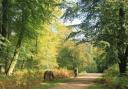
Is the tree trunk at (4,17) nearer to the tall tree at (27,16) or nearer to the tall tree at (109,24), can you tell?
the tall tree at (27,16)

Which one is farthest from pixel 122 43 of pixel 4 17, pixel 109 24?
pixel 4 17

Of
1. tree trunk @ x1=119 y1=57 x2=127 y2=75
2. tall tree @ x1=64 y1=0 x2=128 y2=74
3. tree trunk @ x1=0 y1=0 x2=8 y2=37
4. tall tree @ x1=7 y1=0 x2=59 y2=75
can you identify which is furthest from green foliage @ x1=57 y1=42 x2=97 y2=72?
tree trunk @ x1=0 y1=0 x2=8 y2=37

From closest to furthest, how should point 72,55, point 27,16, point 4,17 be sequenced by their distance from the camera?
point 4,17 → point 27,16 → point 72,55

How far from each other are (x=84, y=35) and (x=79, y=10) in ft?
8.80

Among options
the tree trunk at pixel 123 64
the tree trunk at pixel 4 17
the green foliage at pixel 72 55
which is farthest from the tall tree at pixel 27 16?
the green foliage at pixel 72 55

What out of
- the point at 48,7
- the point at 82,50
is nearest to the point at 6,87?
the point at 48,7

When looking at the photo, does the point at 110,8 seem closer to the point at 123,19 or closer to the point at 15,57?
the point at 123,19

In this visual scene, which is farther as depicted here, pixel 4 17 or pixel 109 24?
pixel 109 24

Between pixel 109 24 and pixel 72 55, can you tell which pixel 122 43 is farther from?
pixel 72 55

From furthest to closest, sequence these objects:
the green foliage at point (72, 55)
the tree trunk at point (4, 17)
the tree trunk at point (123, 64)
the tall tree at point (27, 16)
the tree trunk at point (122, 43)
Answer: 1. the green foliage at point (72, 55)
2. the tree trunk at point (123, 64)
3. the tree trunk at point (122, 43)
4. the tall tree at point (27, 16)
5. the tree trunk at point (4, 17)

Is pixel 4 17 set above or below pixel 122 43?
above

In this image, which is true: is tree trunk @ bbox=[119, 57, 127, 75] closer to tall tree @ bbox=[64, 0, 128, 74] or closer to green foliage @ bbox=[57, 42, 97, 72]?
tall tree @ bbox=[64, 0, 128, 74]

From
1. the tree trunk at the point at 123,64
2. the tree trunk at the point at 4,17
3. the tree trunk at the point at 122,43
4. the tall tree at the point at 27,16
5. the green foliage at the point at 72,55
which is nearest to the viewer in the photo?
the tree trunk at the point at 4,17

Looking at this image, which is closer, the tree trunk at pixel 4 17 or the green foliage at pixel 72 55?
the tree trunk at pixel 4 17
